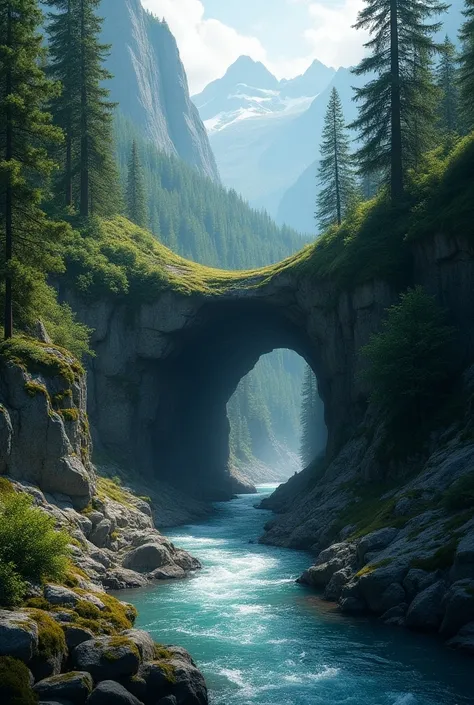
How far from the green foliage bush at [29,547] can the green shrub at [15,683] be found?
4.30m

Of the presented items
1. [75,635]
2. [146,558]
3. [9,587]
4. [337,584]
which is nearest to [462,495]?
[337,584]

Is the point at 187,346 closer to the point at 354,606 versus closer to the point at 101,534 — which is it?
the point at 101,534

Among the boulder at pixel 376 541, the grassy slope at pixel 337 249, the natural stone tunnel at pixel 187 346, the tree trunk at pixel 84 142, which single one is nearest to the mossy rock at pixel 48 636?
the boulder at pixel 376 541

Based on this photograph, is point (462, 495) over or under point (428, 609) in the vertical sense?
over

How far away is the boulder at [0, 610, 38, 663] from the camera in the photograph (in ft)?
67.0

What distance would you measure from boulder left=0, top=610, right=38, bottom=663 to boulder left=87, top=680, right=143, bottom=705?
2089mm

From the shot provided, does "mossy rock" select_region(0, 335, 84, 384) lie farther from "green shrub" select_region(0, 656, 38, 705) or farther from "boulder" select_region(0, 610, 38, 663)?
"green shrub" select_region(0, 656, 38, 705)

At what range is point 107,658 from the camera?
70.1ft

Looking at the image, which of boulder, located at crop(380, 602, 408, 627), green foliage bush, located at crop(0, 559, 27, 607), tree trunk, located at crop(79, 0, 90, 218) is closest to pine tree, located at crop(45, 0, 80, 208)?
tree trunk, located at crop(79, 0, 90, 218)

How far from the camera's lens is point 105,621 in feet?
81.8

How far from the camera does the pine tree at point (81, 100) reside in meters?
66.6

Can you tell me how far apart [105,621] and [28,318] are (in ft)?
64.4

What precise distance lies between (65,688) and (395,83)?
47881mm

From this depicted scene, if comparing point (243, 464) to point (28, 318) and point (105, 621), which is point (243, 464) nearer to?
point (28, 318)
